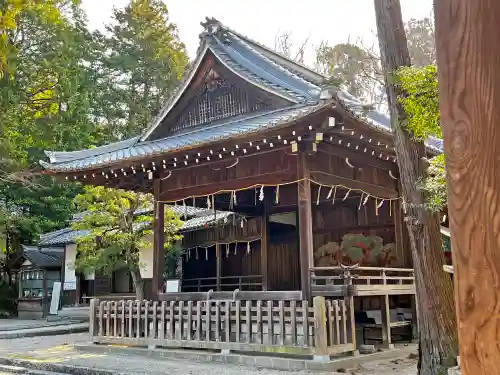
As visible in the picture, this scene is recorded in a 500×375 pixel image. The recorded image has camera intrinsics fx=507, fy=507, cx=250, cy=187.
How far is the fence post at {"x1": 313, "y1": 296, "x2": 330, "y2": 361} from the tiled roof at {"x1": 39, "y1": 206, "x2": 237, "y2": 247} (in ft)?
18.1

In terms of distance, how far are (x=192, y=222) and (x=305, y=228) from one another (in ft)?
28.0

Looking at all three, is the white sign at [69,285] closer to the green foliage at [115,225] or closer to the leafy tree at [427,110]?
the green foliage at [115,225]

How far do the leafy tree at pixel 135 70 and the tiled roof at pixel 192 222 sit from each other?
12472 millimetres

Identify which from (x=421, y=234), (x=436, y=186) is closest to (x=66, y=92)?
(x=421, y=234)

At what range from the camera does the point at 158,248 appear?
11195mm

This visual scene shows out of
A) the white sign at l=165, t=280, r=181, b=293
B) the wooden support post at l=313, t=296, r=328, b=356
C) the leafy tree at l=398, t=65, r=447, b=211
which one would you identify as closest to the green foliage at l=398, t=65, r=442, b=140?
the leafy tree at l=398, t=65, r=447, b=211

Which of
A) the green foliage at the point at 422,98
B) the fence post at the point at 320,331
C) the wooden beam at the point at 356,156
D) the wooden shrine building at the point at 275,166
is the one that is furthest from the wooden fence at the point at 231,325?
the green foliage at the point at 422,98

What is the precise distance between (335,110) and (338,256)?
16.9 ft

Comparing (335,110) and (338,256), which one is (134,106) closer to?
(338,256)

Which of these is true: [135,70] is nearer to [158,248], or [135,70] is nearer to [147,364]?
[158,248]

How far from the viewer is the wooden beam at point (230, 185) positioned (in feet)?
31.5

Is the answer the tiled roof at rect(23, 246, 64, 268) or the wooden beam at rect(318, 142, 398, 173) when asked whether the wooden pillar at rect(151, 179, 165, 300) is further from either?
the tiled roof at rect(23, 246, 64, 268)

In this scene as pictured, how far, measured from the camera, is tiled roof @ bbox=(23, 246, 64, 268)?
22.6 meters

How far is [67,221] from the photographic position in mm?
26141
